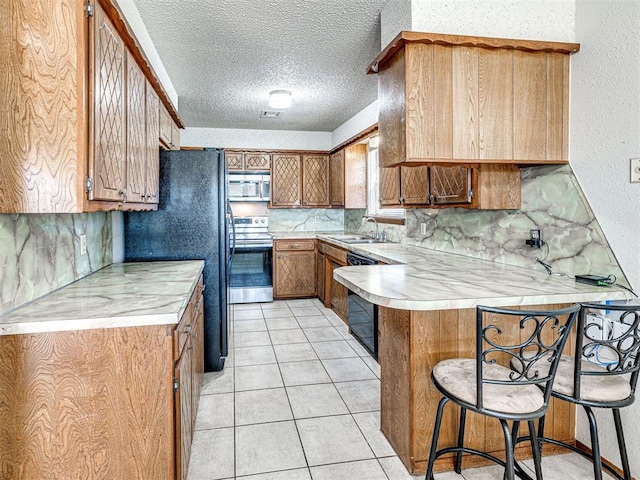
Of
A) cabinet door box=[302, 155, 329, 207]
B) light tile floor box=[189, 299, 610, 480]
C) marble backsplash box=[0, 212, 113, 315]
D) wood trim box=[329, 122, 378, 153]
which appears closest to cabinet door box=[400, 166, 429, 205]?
wood trim box=[329, 122, 378, 153]

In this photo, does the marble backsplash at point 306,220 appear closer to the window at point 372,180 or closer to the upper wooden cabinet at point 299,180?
the upper wooden cabinet at point 299,180

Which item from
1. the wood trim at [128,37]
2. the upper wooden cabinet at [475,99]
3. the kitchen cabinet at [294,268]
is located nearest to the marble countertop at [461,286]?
the upper wooden cabinet at [475,99]

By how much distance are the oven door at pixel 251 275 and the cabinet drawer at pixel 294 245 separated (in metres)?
0.12

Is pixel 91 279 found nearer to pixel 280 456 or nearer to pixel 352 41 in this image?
pixel 280 456

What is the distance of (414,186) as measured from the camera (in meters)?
3.36

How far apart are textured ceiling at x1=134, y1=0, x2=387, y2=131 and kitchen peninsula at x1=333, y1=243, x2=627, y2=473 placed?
1.82m

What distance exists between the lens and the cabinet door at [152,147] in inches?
99.8

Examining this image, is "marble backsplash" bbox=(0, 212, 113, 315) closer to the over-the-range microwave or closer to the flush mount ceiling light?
the flush mount ceiling light

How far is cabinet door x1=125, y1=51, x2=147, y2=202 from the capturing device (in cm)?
207

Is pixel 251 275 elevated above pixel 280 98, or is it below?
below

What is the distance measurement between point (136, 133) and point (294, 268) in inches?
144

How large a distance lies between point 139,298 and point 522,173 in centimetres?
224

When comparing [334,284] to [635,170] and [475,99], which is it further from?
[635,170]

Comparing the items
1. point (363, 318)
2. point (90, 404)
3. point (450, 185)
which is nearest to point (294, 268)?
point (363, 318)
